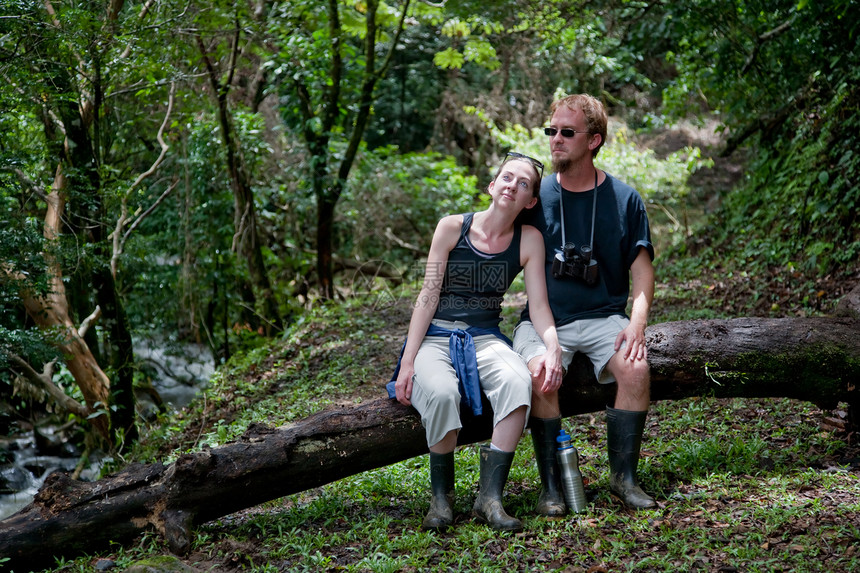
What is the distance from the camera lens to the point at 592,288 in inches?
148

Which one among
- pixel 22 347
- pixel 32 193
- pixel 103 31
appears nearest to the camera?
pixel 22 347

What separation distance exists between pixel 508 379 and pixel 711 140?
46.5 feet

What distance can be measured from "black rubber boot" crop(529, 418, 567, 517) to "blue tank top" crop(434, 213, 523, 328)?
0.62 m

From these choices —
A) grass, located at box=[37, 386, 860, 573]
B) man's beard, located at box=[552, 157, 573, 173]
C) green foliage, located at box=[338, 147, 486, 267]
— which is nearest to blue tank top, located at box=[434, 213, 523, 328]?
man's beard, located at box=[552, 157, 573, 173]

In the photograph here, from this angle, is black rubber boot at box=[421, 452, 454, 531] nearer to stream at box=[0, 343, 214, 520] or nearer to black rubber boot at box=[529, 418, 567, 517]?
black rubber boot at box=[529, 418, 567, 517]

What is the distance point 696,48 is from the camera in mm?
9258

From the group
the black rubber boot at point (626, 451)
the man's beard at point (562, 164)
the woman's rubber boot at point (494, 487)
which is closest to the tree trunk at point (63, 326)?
the woman's rubber boot at point (494, 487)

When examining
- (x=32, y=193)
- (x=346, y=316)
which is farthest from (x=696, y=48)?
(x=32, y=193)

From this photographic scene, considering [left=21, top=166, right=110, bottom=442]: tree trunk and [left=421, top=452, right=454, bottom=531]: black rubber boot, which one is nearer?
[left=421, top=452, right=454, bottom=531]: black rubber boot

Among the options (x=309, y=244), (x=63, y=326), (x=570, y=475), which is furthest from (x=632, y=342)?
(x=309, y=244)

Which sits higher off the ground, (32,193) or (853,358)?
(32,193)

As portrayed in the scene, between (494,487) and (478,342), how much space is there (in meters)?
0.73

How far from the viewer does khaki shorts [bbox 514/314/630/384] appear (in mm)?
3582

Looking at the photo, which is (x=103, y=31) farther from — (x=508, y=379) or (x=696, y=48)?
(x=696, y=48)
